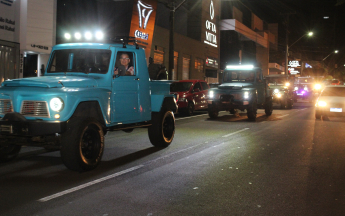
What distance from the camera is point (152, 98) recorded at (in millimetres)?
9367

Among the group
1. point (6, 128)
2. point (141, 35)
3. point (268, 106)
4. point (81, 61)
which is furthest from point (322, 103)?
point (6, 128)

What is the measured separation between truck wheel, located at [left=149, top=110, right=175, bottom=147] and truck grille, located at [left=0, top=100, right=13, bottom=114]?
11.3 feet

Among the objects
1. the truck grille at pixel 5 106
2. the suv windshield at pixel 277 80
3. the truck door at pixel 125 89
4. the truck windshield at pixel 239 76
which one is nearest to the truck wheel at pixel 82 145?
the truck door at pixel 125 89

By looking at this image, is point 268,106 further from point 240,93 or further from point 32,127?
point 32,127

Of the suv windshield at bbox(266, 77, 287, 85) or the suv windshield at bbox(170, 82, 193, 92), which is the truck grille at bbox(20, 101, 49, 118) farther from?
the suv windshield at bbox(266, 77, 287, 85)

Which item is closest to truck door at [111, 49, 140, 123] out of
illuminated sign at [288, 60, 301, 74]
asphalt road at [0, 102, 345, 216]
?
asphalt road at [0, 102, 345, 216]

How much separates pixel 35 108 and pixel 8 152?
1.60 m

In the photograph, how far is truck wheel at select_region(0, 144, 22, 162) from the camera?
7703mm

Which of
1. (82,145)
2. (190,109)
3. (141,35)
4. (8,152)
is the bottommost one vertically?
(8,152)

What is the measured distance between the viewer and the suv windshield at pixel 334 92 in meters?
18.7

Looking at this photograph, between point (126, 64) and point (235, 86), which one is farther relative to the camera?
point (235, 86)

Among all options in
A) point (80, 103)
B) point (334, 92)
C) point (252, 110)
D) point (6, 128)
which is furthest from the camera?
point (334, 92)

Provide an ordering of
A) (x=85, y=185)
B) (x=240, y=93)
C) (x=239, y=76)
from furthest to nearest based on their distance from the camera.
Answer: (x=239, y=76), (x=240, y=93), (x=85, y=185)

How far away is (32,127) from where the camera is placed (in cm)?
656
